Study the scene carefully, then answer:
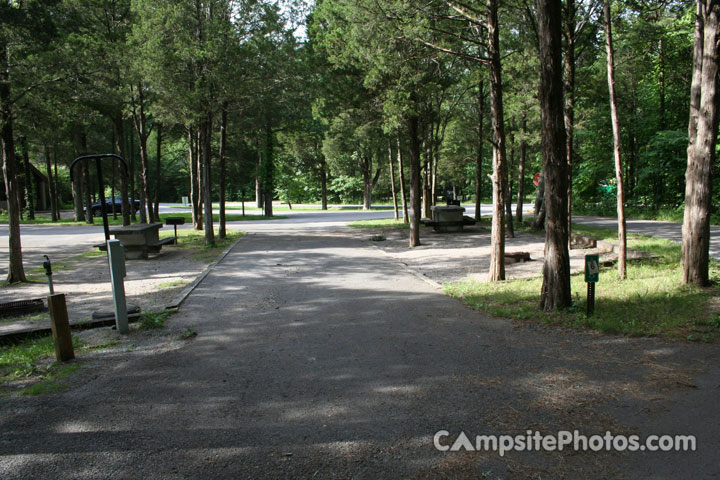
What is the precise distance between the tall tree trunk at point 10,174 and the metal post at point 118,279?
568cm

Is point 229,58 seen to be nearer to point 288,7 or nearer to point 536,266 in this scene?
point 288,7

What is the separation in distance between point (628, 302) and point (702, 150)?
2.84 metres

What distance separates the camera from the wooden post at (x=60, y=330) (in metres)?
5.16

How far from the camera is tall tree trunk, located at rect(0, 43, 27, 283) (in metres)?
10.1

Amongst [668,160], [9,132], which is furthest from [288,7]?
[668,160]

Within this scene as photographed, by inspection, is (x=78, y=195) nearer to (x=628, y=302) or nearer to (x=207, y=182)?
(x=207, y=182)

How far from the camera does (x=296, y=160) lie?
46.5 m

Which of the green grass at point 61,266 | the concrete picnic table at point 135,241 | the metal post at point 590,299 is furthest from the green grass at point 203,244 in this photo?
the metal post at point 590,299

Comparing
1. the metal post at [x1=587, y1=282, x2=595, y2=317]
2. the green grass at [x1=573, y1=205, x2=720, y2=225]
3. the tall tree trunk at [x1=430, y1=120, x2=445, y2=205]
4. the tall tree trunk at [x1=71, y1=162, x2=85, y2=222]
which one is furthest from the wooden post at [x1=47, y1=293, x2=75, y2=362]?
the tall tree trunk at [x1=71, y1=162, x2=85, y2=222]

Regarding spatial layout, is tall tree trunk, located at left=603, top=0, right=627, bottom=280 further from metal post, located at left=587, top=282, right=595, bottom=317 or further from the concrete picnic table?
the concrete picnic table

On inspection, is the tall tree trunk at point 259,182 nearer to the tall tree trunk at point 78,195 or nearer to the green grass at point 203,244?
the tall tree trunk at point 78,195

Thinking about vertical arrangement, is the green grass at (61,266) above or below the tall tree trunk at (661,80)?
below

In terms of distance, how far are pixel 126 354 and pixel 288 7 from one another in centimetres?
1512

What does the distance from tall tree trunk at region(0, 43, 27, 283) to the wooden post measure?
20.9ft
